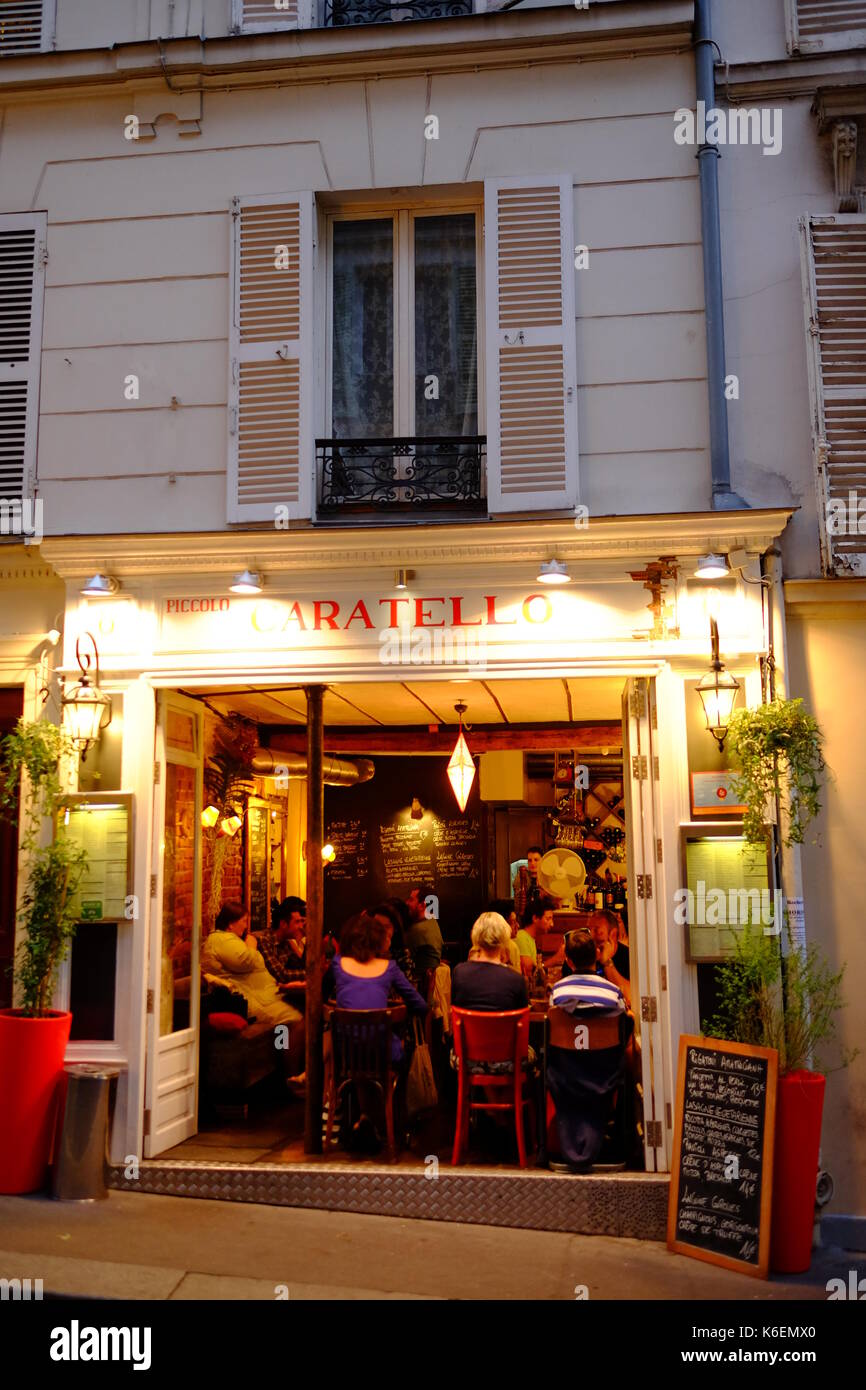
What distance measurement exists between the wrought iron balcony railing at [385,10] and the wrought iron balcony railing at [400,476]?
2736mm

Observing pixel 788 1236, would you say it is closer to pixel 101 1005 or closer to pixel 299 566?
pixel 101 1005

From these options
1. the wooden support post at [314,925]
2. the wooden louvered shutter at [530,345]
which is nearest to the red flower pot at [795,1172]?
the wooden support post at [314,925]

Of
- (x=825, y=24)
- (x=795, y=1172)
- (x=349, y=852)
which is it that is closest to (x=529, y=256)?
(x=825, y=24)

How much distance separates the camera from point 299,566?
6945 millimetres

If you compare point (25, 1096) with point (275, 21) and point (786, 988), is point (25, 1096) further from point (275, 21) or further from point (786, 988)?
point (275, 21)

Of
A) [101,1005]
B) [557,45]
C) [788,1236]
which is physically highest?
[557,45]

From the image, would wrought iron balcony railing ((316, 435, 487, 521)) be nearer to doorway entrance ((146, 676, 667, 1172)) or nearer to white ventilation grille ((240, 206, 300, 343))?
white ventilation grille ((240, 206, 300, 343))

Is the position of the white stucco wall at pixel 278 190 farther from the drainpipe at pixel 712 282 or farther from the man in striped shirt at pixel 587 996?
the man in striped shirt at pixel 587 996

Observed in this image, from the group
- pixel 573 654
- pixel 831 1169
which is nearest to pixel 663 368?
pixel 573 654

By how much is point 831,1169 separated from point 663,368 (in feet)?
14.9

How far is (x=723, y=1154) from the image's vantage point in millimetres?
5609

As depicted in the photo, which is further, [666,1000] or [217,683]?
[217,683]

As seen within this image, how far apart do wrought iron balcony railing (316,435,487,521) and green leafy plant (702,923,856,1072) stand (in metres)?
3.04

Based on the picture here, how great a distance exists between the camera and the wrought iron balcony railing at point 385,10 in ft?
24.7
